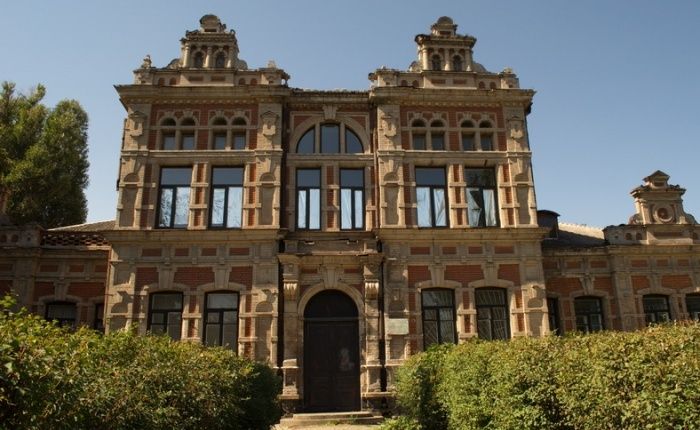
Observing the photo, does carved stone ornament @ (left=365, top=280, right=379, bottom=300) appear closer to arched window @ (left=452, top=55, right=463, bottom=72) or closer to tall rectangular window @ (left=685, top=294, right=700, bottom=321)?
arched window @ (left=452, top=55, right=463, bottom=72)

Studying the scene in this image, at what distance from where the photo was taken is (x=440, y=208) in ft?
67.3

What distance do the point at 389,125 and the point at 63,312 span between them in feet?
45.2

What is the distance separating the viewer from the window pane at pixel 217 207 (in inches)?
781

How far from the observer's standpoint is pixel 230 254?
757 inches

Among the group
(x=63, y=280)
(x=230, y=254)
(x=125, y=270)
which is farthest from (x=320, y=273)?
(x=63, y=280)

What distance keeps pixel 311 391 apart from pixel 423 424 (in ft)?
18.4

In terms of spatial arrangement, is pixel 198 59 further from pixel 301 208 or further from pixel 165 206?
pixel 301 208

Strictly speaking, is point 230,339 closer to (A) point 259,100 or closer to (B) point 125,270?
(B) point 125,270

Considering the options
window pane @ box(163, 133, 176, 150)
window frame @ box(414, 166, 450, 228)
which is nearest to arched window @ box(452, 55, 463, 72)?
window frame @ box(414, 166, 450, 228)

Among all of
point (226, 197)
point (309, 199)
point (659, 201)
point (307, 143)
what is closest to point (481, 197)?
point (309, 199)

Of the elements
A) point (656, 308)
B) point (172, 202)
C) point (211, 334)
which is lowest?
point (211, 334)

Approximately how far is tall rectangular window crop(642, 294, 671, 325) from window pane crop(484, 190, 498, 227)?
6637 mm

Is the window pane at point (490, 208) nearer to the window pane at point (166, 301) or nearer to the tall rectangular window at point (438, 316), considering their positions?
the tall rectangular window at point (438, 316)

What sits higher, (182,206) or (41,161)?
(41,161)
